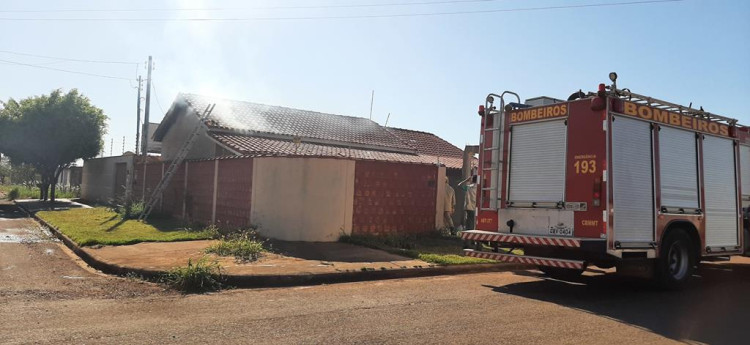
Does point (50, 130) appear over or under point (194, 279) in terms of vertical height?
over

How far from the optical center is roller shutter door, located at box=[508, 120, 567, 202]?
8.35 metres

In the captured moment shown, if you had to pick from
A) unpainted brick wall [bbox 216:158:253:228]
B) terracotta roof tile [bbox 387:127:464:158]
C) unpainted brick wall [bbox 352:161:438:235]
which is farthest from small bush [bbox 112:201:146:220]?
terracotta roof tile [bbox 387:127:464:158]

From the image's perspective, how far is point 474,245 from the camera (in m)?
9.49

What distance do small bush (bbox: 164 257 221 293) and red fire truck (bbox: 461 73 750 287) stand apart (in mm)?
4238

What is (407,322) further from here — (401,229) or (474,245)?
(401,229)

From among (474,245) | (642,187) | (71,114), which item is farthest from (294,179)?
(71,114)

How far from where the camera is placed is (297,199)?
42.8 ft

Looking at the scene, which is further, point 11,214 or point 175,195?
point 11,214

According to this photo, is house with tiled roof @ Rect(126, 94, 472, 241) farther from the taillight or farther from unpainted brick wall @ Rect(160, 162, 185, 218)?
the taillight

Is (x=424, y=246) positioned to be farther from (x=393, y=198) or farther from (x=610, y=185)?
(x=610, y=185)

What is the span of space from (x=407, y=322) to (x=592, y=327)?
2.11m

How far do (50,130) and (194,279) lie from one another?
27.5m

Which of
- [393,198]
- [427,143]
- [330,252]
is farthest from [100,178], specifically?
[330,252]

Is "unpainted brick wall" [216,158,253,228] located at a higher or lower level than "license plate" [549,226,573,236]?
higher
